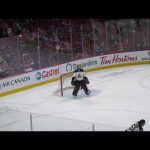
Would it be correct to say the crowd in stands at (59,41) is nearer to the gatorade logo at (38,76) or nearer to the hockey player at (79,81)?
the gatorade logo at (38,76)

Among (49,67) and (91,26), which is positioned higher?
(91,26)

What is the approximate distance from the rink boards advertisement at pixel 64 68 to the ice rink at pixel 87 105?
0.28 meters

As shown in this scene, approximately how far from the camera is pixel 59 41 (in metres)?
14.9

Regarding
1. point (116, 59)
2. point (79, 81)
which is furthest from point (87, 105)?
point (116, 59)

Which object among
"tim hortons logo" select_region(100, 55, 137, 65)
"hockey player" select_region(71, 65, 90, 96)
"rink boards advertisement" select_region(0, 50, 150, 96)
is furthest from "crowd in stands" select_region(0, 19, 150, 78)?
"hockey player" select_region(71, 65, 90, 96)

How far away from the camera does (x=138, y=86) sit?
12.6 meters

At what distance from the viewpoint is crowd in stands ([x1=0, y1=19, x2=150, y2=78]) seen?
510 inches

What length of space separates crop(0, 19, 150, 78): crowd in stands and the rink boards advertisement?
8.1 inches

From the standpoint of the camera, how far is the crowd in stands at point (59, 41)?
13.0 m

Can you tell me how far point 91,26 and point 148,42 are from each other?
9.14 feet
